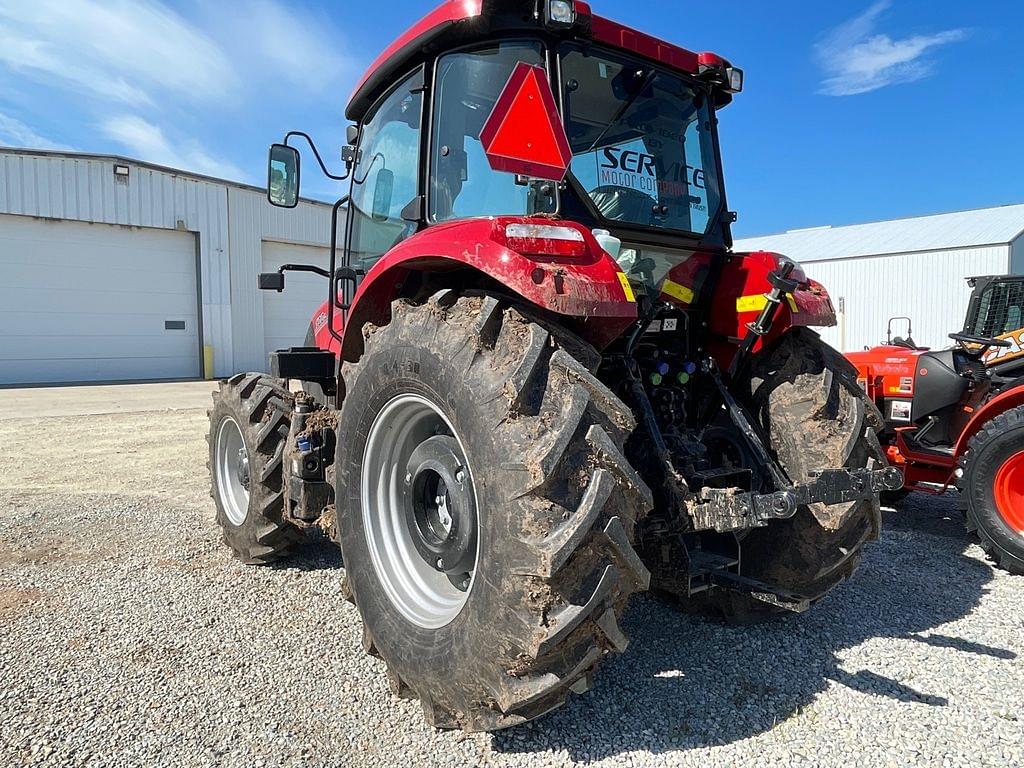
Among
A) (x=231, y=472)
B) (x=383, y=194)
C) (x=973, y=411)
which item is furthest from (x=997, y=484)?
(x=231, y=472)

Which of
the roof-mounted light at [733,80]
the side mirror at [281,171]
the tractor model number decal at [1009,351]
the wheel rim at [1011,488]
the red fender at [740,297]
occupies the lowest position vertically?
the wheel rim at [1011,488]

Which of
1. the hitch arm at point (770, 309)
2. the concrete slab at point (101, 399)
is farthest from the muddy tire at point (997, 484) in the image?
the concrete slab at point (101, 399)

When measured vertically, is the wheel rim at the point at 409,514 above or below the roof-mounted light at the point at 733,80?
below

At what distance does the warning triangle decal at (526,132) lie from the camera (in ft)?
6.77

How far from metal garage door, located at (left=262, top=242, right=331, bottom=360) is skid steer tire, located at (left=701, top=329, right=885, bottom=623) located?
1821cm

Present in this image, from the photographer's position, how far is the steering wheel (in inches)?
197

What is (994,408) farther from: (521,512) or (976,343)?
(521,512)

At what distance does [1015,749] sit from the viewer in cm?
218

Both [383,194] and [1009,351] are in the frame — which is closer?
[383,194]

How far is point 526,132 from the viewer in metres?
2.12

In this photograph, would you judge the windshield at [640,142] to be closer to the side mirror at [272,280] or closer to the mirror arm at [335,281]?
the mirror arm at [335,281]

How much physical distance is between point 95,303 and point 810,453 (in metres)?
18.1

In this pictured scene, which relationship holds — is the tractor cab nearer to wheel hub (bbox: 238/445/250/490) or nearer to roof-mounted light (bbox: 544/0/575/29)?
roof-mounted light (bbox: 544/0/575/29)

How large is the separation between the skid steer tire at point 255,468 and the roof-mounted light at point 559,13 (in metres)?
2.45
